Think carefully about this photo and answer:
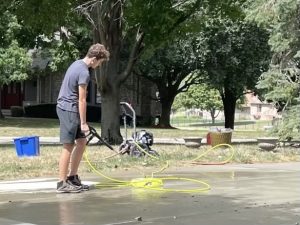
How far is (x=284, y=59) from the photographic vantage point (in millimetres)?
19641

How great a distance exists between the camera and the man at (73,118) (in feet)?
28.2

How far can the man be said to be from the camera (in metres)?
8.59

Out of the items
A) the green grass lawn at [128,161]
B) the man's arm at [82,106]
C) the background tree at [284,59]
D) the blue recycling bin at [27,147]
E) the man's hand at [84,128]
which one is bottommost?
the green grass lawn at [128,161]

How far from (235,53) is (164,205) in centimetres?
2717

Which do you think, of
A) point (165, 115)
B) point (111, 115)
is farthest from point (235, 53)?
point (111, 115)

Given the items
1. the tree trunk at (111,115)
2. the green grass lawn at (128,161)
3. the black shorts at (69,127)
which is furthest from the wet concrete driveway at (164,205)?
the tree trunk at (111,115)

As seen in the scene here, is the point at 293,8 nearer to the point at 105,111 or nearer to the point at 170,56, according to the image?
the point at 105,111

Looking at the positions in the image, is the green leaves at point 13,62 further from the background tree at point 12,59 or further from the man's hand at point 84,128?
the man's hand at point 84,128

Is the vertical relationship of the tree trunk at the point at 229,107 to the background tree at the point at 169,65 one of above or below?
below

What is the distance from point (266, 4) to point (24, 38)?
48.7 ft

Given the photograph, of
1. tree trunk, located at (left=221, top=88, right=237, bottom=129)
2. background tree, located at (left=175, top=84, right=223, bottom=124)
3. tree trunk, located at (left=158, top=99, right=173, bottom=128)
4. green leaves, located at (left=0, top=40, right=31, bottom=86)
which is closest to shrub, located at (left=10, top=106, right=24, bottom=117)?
tree trunk, located at (left=158, top=99, right=173, bottom=128)

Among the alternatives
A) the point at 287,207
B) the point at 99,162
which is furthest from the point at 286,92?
the point at 287,207

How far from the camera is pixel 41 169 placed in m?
10.9

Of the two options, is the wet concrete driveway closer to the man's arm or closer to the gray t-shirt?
the man's arm
